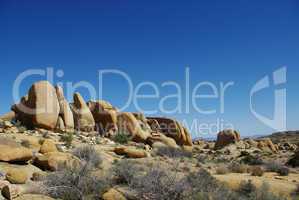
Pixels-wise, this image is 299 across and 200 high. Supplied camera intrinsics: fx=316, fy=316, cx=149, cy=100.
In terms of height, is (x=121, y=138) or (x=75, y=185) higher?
(x=75, y=185)

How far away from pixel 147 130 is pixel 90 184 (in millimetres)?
26127

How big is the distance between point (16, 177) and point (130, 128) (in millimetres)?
23037

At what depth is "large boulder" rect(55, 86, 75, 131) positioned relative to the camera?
26298 mm

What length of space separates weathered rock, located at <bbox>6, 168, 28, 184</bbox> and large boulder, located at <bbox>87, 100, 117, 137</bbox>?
20.5 m

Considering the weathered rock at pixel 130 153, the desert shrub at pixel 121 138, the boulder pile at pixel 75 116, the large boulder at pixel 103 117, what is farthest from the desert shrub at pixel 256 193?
the large boulder at pixel 103 117

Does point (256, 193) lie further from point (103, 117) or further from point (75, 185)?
point (103, 117)

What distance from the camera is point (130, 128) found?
31.9m

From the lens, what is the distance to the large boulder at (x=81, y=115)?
28.6 meters

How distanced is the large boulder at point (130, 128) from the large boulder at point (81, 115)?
125 inches

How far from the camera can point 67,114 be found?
26875 millimetres

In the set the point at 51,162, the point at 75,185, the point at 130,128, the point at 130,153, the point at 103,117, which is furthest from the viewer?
the point at 130,128

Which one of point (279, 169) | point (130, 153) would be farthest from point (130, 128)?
point (279, 169)

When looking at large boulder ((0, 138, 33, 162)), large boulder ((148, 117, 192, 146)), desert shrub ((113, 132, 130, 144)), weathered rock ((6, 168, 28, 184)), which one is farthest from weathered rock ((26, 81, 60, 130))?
large boulder ((148, 117, 192, 146))

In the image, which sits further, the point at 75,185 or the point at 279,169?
the point at 279,169
